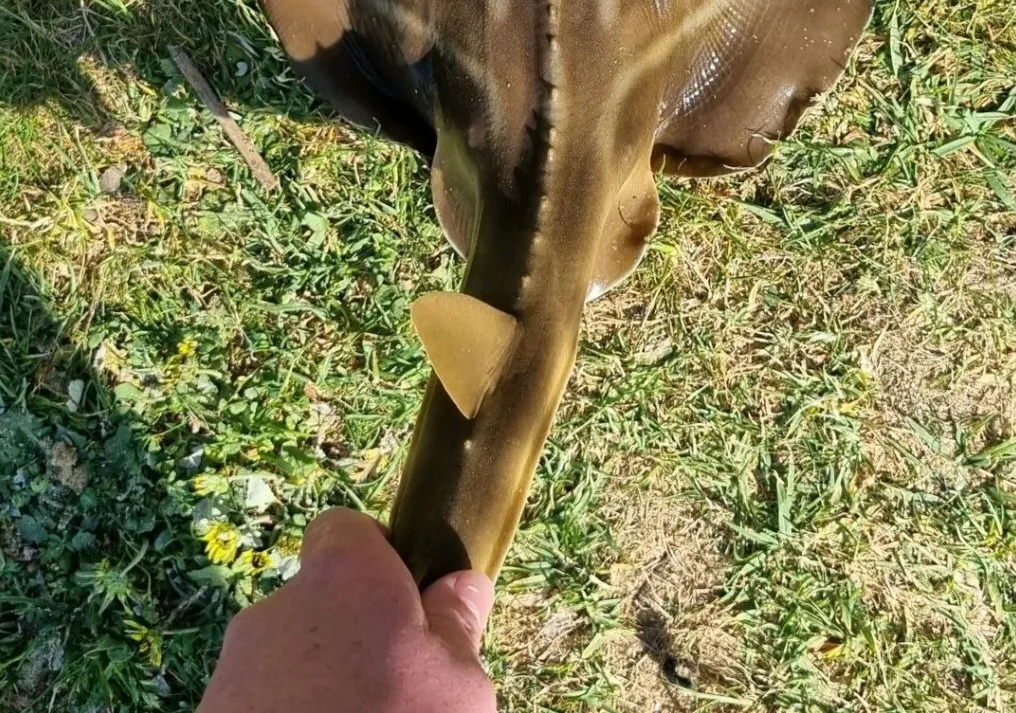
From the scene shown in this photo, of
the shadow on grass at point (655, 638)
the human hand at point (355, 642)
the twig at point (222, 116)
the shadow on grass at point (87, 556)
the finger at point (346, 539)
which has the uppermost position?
the twig at point (222, 116)

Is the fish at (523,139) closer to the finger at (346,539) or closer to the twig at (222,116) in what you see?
the finger at (346,539)

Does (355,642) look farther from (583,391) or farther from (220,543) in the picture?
(583,391)

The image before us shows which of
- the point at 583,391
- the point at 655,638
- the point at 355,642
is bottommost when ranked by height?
the point at 655,638

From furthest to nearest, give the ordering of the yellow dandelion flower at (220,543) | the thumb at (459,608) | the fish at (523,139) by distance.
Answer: the yellow dandelion flower at (220,543) → the fish at (523,139) → the thumb at (459,608)

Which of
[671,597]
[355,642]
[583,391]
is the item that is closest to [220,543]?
[583,391]

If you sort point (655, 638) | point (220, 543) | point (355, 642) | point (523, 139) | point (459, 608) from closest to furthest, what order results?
1. point (355, 642)
2. point (459, 608)
3. point (523, 139)
4. point (220, 543)
5. point (655, 638)

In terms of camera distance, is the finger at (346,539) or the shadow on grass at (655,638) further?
the shadow on grass at (655,638)

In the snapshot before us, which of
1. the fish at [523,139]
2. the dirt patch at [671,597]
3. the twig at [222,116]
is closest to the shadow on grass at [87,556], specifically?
the twig at [222,116]

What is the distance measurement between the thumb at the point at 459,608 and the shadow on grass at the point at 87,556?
1741mm

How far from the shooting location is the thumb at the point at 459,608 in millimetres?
2354

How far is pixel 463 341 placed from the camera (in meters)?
2.47

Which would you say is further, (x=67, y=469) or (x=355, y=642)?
(x=67, y=469)

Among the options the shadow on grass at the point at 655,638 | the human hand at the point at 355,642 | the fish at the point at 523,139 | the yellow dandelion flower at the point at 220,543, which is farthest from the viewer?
the shadow on grass at the point at 655,638

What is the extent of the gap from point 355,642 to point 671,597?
6.56 ft
